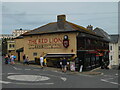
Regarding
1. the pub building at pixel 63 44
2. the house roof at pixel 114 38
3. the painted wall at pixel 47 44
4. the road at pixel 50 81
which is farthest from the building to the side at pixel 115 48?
the road at pixel 50 81

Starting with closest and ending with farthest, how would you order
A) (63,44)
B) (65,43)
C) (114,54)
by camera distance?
(65,43)
(63,44)
(114,54)

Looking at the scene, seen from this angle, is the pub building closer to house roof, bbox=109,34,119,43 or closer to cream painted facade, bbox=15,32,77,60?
cream painted facade, bbox=15,32,77,60

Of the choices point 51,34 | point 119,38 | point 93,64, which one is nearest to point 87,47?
point 93,64

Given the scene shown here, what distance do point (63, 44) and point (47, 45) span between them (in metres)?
3.47

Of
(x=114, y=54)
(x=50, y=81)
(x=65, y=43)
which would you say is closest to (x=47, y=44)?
(x=65, y=43)

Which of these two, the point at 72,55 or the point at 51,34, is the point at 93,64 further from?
the point at 51,34

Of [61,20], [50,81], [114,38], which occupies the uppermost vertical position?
[61,20]

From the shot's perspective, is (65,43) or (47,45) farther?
(47,45)

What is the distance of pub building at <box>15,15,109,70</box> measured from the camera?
25391 mm

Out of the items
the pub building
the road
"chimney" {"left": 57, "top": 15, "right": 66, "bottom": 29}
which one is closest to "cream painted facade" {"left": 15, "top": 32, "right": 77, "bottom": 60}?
the pub building

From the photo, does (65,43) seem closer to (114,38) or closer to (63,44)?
(63,44)

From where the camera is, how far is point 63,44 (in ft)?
86.3

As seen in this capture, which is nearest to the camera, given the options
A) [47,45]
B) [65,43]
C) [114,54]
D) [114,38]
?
[65,43]

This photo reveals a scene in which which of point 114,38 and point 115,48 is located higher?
point 114,38
